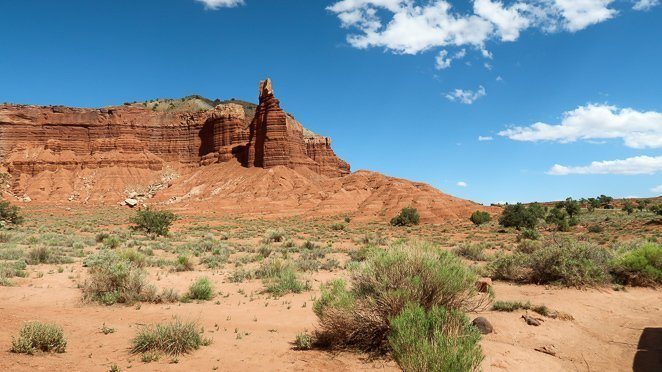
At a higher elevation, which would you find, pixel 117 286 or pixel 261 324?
pixel 117 286

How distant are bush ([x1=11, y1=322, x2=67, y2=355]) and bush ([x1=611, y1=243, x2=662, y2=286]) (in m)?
13.9

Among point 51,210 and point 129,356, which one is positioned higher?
point 51,210

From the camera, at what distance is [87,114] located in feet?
286

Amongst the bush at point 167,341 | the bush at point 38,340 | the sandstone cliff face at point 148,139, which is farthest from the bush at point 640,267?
the sandstone cliff face at point 148,139

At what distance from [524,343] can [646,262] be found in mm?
7422

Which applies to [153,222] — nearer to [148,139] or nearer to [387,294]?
[387,294]

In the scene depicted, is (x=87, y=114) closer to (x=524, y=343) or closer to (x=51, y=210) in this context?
(x=51, y=210)

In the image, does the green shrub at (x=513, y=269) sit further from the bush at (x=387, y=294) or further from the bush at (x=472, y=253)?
the bush at (x=387, y=294)

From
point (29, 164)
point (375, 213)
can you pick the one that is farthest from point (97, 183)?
point (375, 213)

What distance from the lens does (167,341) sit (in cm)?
666

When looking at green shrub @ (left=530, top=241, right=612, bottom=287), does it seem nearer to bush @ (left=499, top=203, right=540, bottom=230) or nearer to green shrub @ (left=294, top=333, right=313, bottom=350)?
green shrub @ (left=294, top=333, right=313, bottom=350)

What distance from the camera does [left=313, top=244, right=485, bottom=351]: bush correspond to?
647cm

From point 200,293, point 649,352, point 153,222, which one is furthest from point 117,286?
A: point 153,222

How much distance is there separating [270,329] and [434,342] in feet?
14.6
